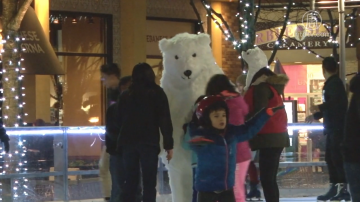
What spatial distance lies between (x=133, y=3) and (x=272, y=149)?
885 cm

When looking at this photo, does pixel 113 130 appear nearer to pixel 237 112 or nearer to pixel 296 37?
pixel 237 112

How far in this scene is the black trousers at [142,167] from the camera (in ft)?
20.9

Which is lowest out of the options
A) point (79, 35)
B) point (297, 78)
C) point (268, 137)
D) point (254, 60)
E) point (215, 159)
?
point (215, 159)

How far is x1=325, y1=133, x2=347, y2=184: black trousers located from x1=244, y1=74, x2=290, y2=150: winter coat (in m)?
1.46

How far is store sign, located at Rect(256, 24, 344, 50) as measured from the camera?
17.6m

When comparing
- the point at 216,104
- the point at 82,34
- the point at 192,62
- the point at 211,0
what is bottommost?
the point at 216,104

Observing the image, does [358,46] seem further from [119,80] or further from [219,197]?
[219,197]

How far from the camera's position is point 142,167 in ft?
21.1

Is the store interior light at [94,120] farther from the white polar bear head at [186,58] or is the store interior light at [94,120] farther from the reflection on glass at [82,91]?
the white polar bear head at [186,58]

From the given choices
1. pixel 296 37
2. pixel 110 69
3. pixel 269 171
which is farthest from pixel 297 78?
pixel 269 171

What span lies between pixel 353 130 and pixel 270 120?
1979 millimetres

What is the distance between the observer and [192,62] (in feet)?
22.2

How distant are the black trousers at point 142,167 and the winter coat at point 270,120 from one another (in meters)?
1.03

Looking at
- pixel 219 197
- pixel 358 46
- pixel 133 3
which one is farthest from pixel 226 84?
pixel 358 46
